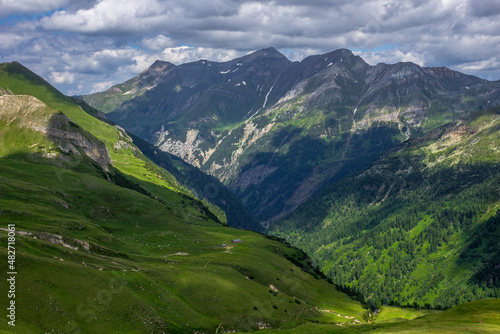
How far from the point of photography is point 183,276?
9225cm

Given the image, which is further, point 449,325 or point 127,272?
point 127,272

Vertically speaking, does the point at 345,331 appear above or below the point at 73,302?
below

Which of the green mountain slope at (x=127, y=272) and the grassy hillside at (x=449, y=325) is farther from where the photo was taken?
the grassy hillside at (x=449, y=325)

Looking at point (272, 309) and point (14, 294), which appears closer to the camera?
point (14, 294)

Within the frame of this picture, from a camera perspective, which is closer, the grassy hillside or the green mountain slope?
the green mountain slope

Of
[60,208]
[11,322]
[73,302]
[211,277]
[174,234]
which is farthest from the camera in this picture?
[174,234]

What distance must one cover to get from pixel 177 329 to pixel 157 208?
363 feet

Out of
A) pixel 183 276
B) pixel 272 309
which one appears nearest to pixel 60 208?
pixel 183 276

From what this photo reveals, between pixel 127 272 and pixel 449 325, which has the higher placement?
pixel 127 272

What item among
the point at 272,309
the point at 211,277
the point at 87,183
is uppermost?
the point at 87,183

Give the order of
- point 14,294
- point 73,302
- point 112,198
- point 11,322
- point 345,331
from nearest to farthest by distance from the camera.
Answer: point 11,322 → point 14,294 → point 73,302 → point 345,331 → point 112,198

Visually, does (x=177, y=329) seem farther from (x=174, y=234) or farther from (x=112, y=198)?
(x=112, y=198)

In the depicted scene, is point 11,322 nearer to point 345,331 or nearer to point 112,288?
point 112,288

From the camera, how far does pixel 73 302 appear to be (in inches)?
2459
